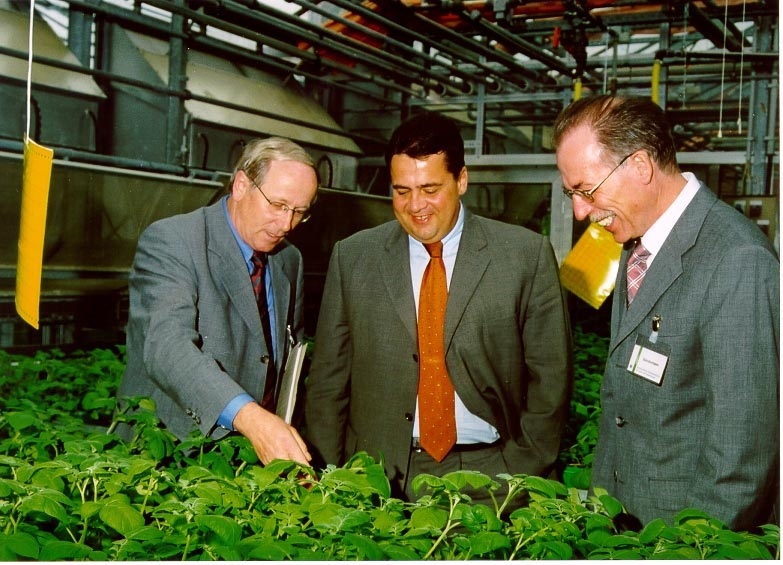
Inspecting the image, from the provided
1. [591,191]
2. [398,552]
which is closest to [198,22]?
[591,191]

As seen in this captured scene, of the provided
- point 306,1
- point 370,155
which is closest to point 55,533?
point 306,1

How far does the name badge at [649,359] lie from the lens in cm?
166

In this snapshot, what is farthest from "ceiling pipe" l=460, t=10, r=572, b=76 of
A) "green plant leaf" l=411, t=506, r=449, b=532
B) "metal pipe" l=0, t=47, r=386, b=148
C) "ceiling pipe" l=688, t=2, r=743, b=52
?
"green plant leaf" l=411, t=506, r=449, b=532

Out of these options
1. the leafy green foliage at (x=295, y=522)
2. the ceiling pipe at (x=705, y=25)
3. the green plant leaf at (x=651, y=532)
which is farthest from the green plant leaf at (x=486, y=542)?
the ceiling pipe at (x=705, y=25)

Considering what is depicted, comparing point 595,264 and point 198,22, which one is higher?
point 198,22

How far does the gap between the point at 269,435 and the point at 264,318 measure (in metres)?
0.65

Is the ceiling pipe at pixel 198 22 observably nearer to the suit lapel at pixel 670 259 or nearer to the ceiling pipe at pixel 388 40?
the ceiling pipe at pixel 388 40

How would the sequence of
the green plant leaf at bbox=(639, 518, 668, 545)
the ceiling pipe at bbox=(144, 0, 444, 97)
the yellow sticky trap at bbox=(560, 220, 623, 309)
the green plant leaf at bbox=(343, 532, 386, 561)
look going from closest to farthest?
the green plant leaf at bbox=(343, 532, 386, 561)
the green plant leaf at bbox=(639, 518, 668, 545)
the yellow sticky trap at bbox=(560, 220, 623, 309)
the ceiling pipe at bbox=(144, 0, 444, 97)

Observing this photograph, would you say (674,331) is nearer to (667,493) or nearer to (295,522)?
(667,493)

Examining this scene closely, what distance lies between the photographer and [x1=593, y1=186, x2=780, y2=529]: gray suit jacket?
4.99 ft

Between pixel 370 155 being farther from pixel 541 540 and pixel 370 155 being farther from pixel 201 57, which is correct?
pixel 541 540

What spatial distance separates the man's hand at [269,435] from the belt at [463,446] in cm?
56

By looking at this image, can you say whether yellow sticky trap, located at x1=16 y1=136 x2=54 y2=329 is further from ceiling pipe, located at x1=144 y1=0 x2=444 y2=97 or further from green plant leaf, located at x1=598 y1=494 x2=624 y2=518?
ceiling pipe, located at x1=144 y1=0 x2=444 y2=97

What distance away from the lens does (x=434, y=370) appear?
2.26m
